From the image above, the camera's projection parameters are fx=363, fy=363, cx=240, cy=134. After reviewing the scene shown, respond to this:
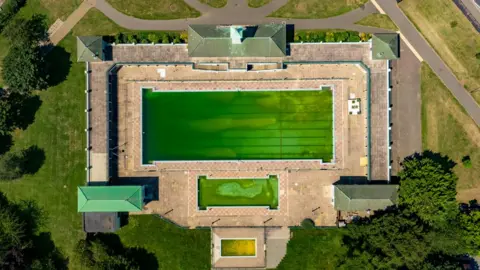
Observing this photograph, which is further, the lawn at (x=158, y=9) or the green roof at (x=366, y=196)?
the lawn at (x=158, y=9)

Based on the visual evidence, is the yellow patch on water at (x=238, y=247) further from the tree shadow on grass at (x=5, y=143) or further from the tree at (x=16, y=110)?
the tree shadow on grass at (x=5, y=143)

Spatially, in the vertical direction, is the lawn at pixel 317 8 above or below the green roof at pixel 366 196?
above

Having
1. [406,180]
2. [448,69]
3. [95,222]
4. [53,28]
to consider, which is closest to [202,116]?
[95,222]

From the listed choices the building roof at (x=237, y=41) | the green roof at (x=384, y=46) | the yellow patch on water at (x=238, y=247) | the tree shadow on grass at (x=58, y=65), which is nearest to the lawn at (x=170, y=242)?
the yellow patch on water at (x=238, y=247)

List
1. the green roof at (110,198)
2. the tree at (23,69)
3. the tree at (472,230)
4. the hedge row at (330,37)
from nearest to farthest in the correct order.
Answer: the tree at (472,230)
the tree at (23,69)
the green roof at (110,198)
the hedge row at (330,37)

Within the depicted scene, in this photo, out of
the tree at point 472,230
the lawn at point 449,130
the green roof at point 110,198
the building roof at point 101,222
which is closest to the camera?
the tree at point 472,230

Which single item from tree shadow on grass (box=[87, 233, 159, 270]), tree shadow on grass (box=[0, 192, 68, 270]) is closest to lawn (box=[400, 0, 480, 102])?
tree shadow on grass (box=[87, 233, 159, 270])

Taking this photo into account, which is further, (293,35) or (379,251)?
(293,35)

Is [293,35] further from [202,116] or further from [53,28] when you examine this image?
[53,28]
